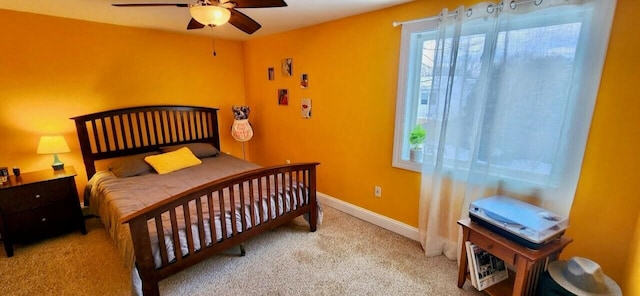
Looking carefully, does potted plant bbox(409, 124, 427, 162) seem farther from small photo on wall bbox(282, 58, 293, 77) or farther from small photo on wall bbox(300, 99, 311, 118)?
small photo on wall bbox(282, 58, 293, 77)

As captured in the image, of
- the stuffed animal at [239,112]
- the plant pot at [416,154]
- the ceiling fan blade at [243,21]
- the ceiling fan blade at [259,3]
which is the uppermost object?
the ceiling fan blade at [259,3]

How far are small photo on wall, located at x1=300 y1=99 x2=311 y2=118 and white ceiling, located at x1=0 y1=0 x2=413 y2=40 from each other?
0.84 metres

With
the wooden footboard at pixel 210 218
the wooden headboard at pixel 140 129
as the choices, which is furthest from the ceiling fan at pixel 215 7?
the wooden headboard at pixel 140 129

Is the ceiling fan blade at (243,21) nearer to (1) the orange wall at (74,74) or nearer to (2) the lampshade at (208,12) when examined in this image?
(2) the lampshade at (208,12)

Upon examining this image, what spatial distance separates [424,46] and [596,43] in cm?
105

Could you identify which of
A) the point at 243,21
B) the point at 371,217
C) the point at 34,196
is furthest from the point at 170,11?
the point at 371,217

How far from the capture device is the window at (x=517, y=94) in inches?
60.7

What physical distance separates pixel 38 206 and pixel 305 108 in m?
2.66

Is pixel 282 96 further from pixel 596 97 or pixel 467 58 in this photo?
pixel 596 97

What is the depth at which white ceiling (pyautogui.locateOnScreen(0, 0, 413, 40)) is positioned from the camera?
2.21 metres

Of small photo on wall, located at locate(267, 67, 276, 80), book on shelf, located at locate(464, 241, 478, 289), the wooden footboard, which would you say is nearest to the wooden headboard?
small photo on wall, located at locate(267, 67, 276, 80)

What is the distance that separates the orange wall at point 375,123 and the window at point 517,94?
0.40 feet

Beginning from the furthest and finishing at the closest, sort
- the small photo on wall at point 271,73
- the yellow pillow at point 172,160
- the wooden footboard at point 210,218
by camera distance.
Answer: the small photo on wall at point 271,73
the yellow pillow at point 172,160
the wooden footboard at point 210,218

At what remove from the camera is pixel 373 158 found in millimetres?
2707
